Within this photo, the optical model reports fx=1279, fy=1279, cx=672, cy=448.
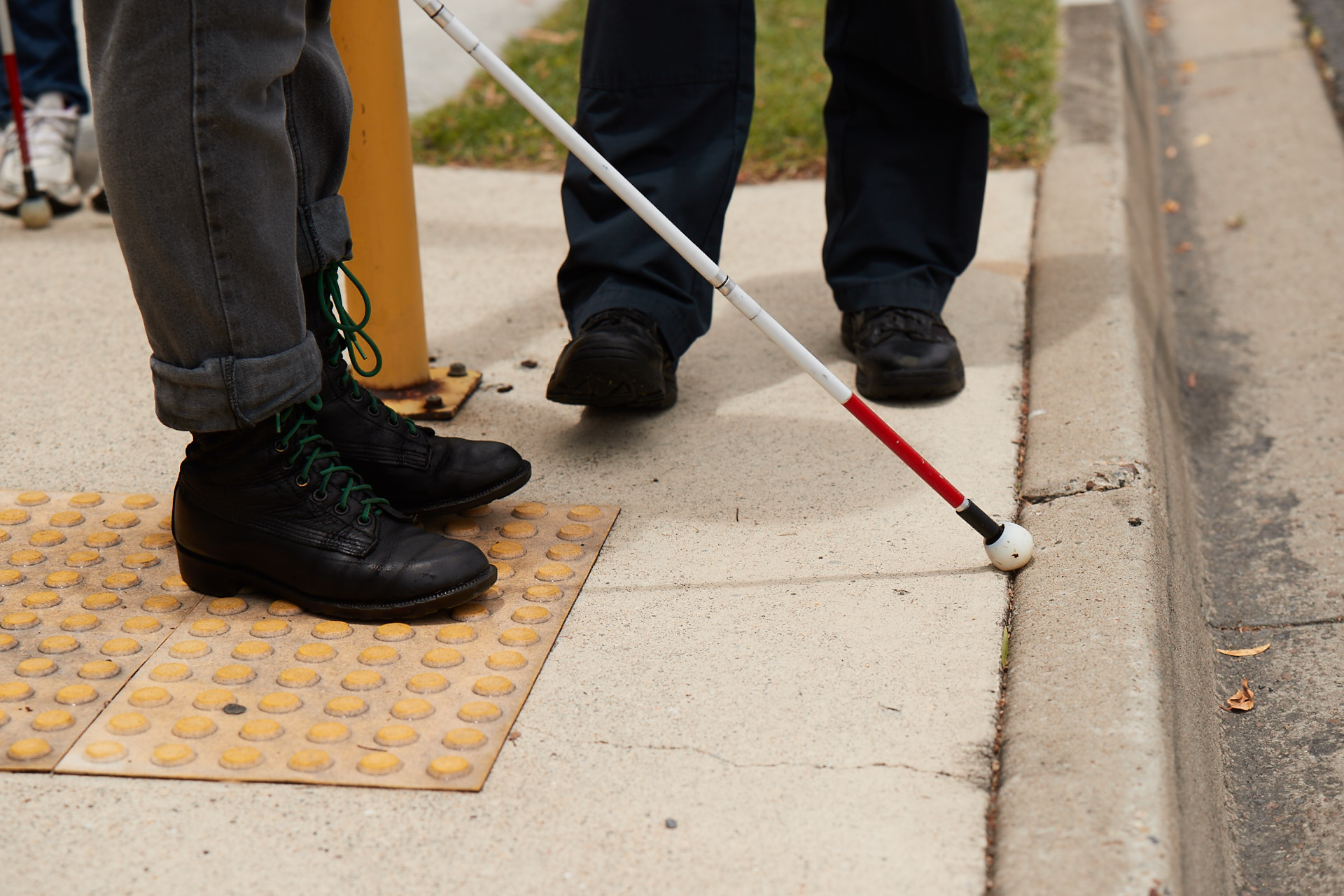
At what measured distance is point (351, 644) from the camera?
1.68 metres

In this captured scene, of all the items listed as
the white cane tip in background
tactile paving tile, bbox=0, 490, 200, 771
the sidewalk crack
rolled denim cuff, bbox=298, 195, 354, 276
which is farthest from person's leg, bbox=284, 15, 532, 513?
the white cane tip in background

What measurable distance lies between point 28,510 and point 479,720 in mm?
952

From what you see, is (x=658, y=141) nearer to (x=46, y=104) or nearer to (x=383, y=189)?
(x=383, y=189)

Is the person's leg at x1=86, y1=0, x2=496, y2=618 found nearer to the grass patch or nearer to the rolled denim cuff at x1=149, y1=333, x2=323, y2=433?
the rolled denim cuff at x1=149, y1=333, x2=323, y2=433

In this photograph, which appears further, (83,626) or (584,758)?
(83,626)

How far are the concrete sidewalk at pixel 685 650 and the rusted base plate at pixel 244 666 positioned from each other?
4 cm

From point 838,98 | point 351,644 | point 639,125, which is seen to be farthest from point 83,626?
point 838,98

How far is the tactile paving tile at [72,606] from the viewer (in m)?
1.51

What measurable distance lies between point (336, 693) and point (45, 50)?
8.61ft

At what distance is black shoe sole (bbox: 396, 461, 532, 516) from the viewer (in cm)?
194

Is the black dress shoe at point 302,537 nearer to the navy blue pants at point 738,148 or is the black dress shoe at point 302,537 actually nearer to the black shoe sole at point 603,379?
the black shoe sole at point 603,379

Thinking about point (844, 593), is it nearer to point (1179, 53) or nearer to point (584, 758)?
point (584, 758)

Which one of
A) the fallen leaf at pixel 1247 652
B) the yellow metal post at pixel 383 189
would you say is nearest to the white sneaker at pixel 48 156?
the yellow metal post at pixel 383 189

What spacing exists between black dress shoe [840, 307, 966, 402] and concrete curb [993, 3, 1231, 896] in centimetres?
18
